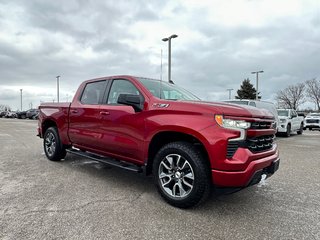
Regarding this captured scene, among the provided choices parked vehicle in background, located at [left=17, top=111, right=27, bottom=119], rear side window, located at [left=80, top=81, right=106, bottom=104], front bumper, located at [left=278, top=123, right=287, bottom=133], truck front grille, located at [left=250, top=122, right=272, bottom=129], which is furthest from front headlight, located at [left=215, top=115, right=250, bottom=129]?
parked vehicle in background, located at [left=17, top=111, right=27, bottom=119]

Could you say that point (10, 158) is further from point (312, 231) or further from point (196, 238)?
point (312, 231)

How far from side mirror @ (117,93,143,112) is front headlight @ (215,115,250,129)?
48.6 inches

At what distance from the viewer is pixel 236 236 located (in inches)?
111

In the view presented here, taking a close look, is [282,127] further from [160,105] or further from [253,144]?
[160,105]

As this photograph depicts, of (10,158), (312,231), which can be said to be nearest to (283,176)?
(312,231)

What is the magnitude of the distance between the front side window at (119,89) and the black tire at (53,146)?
2091 mm

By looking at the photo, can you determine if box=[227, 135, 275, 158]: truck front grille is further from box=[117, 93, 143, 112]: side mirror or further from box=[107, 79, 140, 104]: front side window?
box=[107, 79, 140, 104]: front side window

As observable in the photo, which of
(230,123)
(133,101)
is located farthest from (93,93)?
(230,123)

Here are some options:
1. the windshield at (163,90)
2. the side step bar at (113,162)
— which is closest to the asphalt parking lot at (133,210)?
the side step bar at (113,162)

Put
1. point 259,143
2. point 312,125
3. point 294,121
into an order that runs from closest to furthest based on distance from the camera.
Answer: point 259,143, point 294,121, point 312,125

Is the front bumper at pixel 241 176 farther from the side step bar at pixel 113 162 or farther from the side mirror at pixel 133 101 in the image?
the side mirror at pixel 133 101

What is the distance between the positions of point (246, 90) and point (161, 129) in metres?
62.2

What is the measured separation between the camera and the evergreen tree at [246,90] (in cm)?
6112

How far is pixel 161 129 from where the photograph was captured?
144 inches
